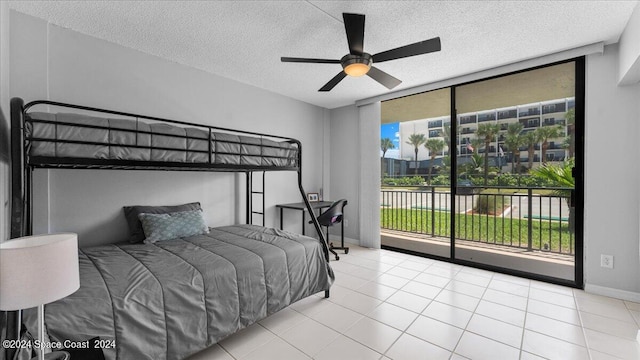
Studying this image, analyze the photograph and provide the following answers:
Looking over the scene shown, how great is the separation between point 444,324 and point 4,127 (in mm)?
3164

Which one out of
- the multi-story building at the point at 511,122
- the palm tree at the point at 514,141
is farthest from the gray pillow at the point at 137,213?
the palm tree at the point at 514,141

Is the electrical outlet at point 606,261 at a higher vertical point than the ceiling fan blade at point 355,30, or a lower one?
lower

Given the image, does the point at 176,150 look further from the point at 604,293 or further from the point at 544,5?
the point at 604,293

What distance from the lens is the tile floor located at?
1.70m

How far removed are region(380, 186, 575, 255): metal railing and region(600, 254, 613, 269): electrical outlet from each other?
721 millimetres

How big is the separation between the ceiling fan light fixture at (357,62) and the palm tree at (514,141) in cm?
238

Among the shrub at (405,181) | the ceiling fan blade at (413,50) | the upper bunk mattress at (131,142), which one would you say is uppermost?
the ceiling fan blade at (413,50)

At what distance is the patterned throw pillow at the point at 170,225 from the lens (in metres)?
2.27

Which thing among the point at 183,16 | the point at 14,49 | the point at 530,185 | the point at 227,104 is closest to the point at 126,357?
the point at 183,16

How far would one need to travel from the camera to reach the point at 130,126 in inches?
70.2

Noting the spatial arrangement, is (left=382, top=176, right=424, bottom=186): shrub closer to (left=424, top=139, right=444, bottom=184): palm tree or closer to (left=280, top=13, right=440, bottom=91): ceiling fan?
(left=424, top=139, right=444, bottom=184): palm tree

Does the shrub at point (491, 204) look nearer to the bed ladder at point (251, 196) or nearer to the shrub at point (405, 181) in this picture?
the shrub at point (405, 181)

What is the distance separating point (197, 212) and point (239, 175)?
0.90 metres

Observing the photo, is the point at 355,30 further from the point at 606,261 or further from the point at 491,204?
the point at 491,204
